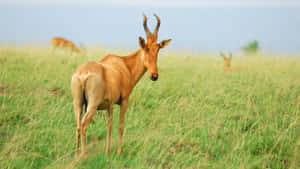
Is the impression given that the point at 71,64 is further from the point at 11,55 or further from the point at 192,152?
the point at 192,152

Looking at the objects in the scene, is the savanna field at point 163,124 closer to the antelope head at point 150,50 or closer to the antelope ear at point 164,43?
the antelope head at point 150,50

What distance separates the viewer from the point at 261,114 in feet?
23.8

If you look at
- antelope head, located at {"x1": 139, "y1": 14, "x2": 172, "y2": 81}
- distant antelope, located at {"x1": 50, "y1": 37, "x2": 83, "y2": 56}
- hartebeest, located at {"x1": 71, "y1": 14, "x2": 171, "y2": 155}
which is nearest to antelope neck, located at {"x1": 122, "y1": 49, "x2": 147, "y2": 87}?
hartebeest, located at {"x1": 71, "y1": 14, "x2": 171, "y2": 155}

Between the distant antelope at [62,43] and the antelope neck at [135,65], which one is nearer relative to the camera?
the antelope neck at [135,65]

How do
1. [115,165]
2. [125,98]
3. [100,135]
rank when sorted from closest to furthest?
[115,165] → [125,98] → [100,135]

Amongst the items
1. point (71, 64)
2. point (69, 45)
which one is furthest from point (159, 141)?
point (69, 45)

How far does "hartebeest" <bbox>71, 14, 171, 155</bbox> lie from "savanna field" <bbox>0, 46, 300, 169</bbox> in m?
0.64

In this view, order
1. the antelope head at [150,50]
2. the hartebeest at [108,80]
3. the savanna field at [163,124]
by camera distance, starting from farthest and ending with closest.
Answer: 1. the antelope head at [150,50]
2. the savanna field at [163,124]
3. the hartebeest at [108,80]

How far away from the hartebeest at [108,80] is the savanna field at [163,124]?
2.09 ft

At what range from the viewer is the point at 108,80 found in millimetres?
4750

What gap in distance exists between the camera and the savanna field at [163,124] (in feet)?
16.6

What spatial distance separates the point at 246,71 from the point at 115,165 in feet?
29.8

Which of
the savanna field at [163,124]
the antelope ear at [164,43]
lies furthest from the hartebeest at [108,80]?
the savanna field at [163,124]

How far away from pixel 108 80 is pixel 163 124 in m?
2.11
